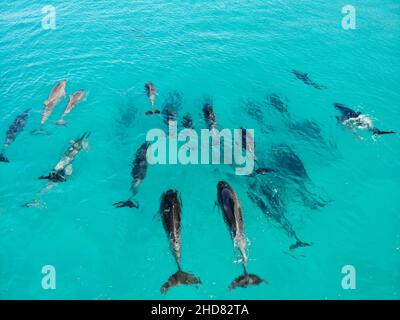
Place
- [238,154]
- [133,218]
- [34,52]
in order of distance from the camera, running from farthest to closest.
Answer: [34,52]
[238,154]
[133,218]

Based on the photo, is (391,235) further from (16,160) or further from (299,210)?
(16,160)

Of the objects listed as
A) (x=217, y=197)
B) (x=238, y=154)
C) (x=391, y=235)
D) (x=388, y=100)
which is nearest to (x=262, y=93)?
(x=238, y=154)

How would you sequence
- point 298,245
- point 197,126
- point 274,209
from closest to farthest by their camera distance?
point 298,245 < point 274,209 < point 197,126

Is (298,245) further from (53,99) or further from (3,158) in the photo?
(53,99)

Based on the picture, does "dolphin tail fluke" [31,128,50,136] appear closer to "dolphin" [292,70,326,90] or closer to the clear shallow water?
the clear shallow water

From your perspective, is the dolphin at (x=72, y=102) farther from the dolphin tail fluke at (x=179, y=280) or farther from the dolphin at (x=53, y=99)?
the dolphin tail fluke at (x=179, y=280)

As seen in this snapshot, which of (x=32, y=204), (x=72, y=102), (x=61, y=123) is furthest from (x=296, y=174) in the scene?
(x=72, y=102)

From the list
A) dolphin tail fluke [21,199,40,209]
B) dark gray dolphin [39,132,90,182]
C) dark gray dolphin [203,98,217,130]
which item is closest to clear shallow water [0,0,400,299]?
dolphin tail fluke [21,199,40,209]
